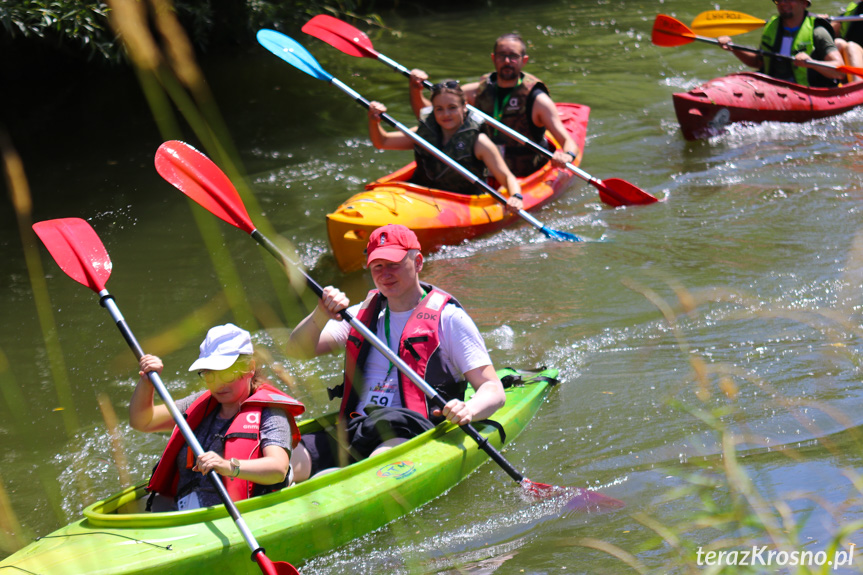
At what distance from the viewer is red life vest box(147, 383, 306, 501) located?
3.13 meters

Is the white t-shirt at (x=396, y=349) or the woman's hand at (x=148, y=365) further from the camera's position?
the white t-shirt at (x=396, y=349)

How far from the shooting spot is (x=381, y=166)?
328 inches

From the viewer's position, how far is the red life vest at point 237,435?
3131mm

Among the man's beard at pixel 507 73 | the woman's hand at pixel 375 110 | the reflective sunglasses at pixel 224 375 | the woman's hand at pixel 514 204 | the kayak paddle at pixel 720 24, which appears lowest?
the woman's hand at pixel 514 204

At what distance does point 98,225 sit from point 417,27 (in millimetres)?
7522

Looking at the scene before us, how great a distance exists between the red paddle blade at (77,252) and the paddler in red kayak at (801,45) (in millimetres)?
6766

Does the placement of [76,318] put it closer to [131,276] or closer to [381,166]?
[131,276]

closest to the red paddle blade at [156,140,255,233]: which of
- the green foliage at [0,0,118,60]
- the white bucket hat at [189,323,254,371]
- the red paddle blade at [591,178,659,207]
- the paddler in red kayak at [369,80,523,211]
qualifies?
the white bucket hat at [189,323,254,371]

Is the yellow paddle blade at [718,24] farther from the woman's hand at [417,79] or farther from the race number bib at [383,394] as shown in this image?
the race number bib at [383,394]

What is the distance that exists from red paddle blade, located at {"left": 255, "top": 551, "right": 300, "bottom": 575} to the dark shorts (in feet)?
2.18

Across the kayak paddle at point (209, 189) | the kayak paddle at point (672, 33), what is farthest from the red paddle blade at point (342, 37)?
the kayak paddle at point (209, 189)

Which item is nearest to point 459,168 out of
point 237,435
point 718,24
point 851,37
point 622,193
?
point 622,193

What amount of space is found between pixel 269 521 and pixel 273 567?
0.28 metres

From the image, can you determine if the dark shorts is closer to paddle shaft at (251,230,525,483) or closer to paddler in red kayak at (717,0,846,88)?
paddle shaft at (251,230,525,483)
